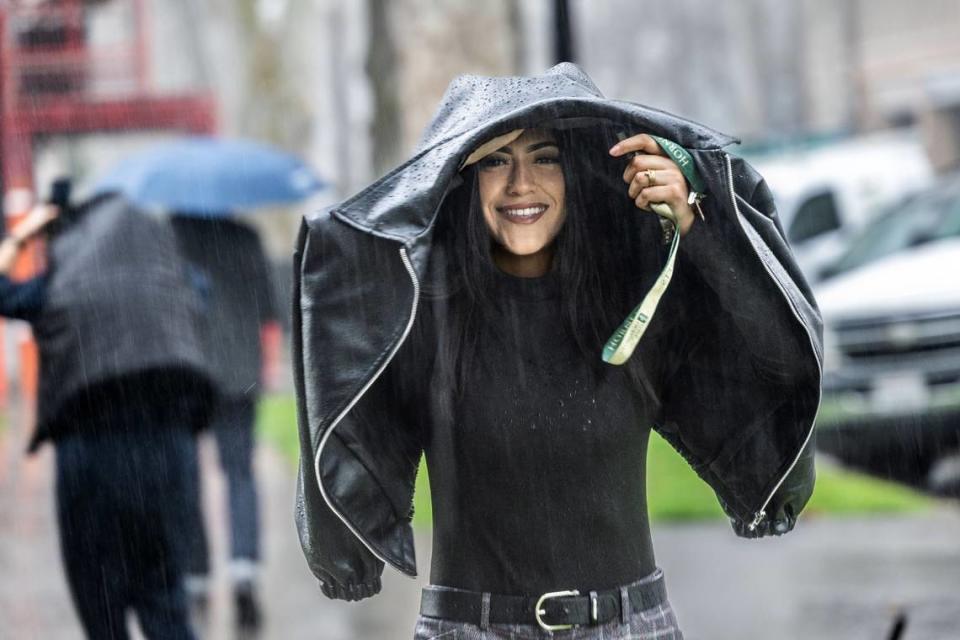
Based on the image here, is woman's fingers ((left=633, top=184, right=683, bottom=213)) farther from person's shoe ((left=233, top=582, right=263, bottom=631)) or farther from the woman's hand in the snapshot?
person's shoe ((left=233, top=582, right=263, bottom=631))

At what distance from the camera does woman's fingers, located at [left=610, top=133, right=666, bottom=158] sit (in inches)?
128

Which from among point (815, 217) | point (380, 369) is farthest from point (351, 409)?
point (815, 217)

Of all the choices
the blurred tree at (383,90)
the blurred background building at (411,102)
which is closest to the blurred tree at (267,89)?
the blurred background building at (411,102)

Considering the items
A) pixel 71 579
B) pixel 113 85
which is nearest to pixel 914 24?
pixel 113 85

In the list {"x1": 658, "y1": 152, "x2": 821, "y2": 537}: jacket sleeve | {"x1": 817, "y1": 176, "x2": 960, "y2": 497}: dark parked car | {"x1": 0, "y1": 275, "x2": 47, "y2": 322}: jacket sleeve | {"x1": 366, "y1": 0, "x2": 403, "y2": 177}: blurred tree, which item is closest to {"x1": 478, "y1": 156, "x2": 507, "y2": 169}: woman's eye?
{"x1": 658, "y1": 152, "x2": 821, "y2": 537}: jacket sleeve

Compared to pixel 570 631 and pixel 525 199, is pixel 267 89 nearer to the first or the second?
pixel 525 199

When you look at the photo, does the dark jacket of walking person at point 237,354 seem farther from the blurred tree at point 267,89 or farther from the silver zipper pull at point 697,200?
the blurred tree at point 267,89

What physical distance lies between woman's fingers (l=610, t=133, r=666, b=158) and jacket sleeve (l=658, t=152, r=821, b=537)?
118 millimetres

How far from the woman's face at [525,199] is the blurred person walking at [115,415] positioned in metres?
2.43

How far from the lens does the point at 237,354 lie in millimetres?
7793

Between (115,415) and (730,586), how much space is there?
3933mm

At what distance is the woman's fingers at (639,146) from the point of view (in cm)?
326

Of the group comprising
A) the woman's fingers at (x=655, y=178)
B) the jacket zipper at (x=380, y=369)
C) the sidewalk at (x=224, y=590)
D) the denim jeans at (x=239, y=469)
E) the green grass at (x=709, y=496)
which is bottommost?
the green grass at (x=709, y=496)

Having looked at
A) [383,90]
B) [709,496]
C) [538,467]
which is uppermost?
[383,90]
